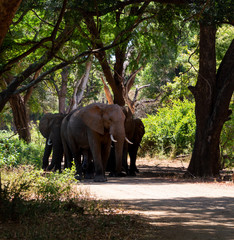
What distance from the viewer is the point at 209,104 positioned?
51.3 ft

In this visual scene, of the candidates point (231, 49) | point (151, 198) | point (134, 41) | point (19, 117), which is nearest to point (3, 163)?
point (151, 198)

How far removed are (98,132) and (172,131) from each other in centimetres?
1344

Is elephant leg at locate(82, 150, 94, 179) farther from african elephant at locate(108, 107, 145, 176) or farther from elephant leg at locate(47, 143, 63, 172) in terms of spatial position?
elephant leg at locate(47, 143, 63, 172)

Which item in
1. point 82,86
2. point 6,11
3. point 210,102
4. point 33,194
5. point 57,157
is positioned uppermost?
point 82,86

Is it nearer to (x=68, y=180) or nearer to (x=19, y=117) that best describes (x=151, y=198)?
(x=68, y=180)

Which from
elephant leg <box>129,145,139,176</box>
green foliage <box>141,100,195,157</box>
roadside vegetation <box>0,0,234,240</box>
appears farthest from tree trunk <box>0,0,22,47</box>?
green foliage <box>141,100,195,157</box>

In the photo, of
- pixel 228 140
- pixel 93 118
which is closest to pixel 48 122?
pixel 93 118

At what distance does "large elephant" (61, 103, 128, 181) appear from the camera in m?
14.7

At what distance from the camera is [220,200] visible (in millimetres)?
9820

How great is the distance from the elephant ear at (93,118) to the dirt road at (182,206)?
9.03 feet

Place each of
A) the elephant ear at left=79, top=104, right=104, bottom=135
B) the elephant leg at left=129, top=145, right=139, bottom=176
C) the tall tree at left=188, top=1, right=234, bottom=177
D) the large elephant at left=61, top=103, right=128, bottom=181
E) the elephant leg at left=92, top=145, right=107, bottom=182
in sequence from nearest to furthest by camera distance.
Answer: the elephant leg at left=92, top=145, right=107, bottom=182
the large elephant at left=61, top=103, right=128, bottom=181
the elephant ear at left=79, top=104, right=104, bottom=135
the tall tree at left=188, top=1, right=234, bottom=177
the elephant leg at left=129, top=145, right=139, bottom=176

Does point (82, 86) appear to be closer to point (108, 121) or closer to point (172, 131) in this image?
point (172, 131)

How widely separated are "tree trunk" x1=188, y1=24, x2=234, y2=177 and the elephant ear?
3259 mm

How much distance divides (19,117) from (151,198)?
663 inches
